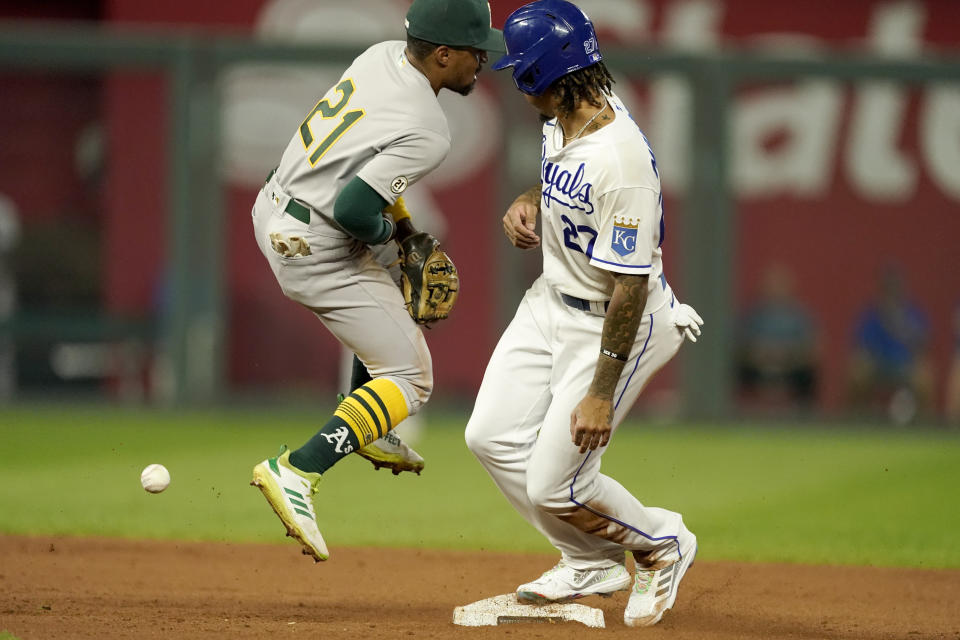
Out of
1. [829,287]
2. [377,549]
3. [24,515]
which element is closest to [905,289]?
[829,287]

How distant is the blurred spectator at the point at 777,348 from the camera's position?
11828mm

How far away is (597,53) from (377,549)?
2941mm

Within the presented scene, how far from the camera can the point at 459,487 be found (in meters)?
8.46

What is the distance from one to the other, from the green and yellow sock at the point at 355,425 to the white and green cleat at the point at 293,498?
0.06 m

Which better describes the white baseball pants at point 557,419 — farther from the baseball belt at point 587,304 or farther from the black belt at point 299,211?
the black belt at point 299,211

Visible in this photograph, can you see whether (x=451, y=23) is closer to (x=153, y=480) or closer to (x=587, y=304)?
(x=587, y=304)

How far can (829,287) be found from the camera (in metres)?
12.2

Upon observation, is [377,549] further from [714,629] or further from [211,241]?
[211,241]

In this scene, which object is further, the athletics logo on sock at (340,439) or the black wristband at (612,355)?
the athletics logo on sock at (340,439)

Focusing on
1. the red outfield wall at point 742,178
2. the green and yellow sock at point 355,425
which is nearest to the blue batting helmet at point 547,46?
the green and yellow sock at point 355,425

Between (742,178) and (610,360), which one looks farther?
(742,178)

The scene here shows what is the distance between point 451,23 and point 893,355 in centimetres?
819

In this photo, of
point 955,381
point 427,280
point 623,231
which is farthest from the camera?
point 955,381

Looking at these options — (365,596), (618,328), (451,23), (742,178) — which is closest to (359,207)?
(451,23)
